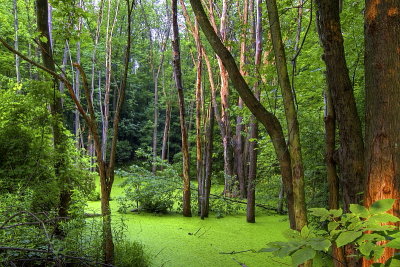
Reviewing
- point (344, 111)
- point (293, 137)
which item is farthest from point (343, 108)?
point (293, 137)

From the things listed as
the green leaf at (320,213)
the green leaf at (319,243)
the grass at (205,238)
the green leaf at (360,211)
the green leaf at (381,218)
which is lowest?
the grass at (205,238)

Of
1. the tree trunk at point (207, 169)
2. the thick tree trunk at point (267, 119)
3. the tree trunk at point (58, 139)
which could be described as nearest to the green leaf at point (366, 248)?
the thick tree trunk at point (267, 119)

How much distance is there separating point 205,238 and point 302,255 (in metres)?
4.13

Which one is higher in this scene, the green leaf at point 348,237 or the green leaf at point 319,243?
the green leaf at point 348,237

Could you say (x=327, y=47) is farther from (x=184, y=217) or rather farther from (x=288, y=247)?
(x=184, y=217)

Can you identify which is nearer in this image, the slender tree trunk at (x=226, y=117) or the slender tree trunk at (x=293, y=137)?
the slender tree trunk at (x=293, y=137)

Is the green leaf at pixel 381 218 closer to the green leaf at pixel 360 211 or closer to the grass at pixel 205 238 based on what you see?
the green leaf at pixel 360 211

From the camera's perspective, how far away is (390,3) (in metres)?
1.31

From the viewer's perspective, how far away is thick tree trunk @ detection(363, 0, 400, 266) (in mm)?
1257

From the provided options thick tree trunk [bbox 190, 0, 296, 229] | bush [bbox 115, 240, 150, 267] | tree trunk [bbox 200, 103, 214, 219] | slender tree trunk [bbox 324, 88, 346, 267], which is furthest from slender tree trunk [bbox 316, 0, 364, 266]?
tree trunk [bbox 200, 103, 214, 219]

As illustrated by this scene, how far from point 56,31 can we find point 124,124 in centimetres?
1589

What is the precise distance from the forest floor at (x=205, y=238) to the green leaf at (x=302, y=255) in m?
2.33

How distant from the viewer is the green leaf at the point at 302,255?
2.00ft

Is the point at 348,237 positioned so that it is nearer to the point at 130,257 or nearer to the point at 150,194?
the point at 130,257
